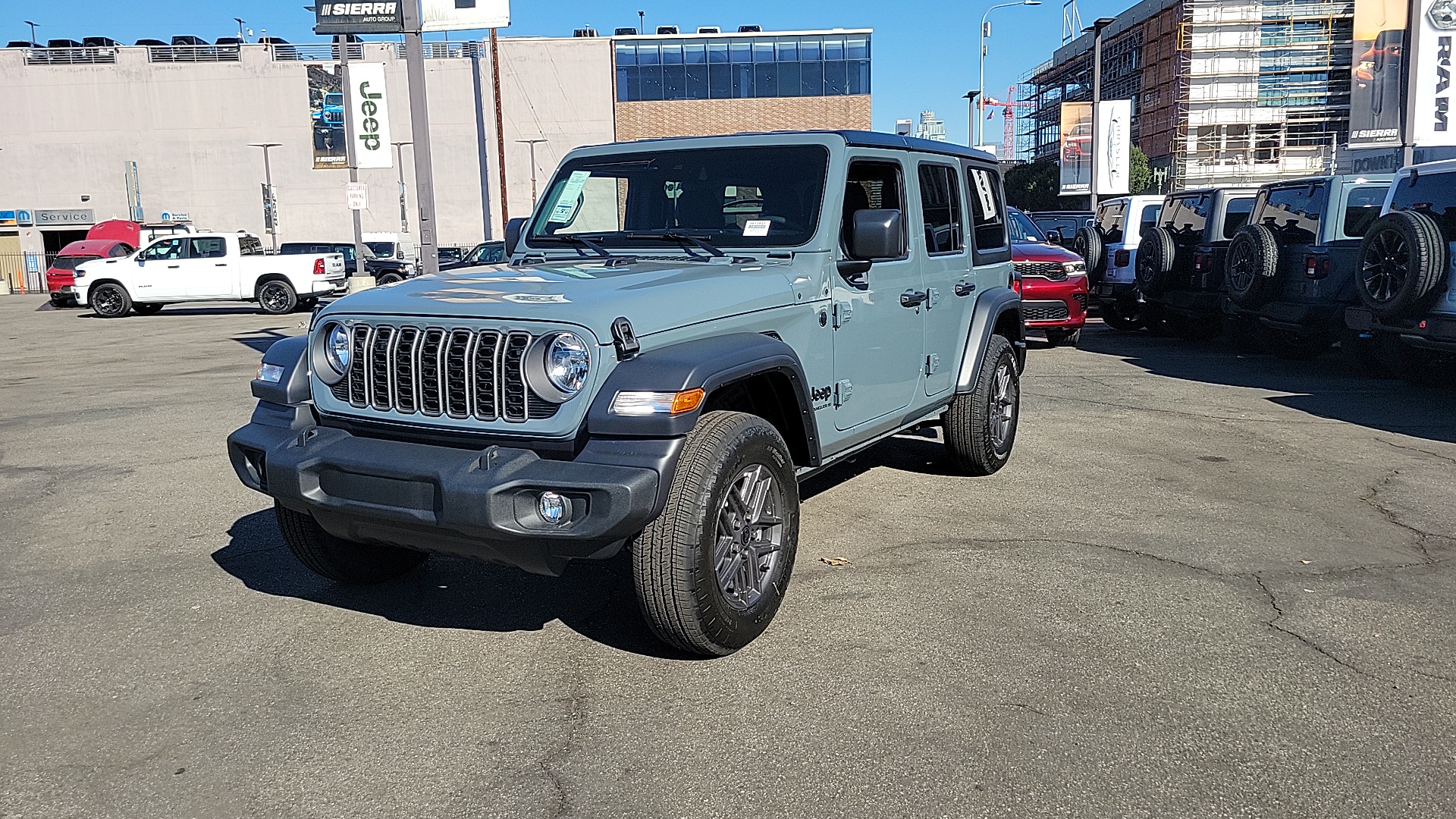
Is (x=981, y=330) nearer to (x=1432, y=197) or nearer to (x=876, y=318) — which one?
(x=876, y=318)

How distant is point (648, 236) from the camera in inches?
200

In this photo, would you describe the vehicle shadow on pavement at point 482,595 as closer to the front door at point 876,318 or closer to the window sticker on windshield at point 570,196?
the front door at point 876,318

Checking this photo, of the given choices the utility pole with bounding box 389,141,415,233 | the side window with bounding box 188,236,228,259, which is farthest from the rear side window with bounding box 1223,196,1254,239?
the utility pole with bounding box 389,141,415,233

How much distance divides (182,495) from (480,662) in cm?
363

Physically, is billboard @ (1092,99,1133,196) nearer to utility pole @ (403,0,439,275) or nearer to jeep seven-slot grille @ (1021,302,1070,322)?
jeep seven-slot grille @ (1021,302,1070,322)

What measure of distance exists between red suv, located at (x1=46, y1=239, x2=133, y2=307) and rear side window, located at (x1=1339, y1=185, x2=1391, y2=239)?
1018 inches

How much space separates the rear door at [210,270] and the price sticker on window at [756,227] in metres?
23.0

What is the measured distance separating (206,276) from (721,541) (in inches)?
960

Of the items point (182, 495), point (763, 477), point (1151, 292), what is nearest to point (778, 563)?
point (763, 477)

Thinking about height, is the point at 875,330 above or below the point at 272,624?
above

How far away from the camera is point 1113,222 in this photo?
16.9m

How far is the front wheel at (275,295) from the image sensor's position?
2520 centimetres

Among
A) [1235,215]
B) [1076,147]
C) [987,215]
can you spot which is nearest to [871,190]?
[987,215]

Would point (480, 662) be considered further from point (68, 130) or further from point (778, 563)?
point (68, 130)
